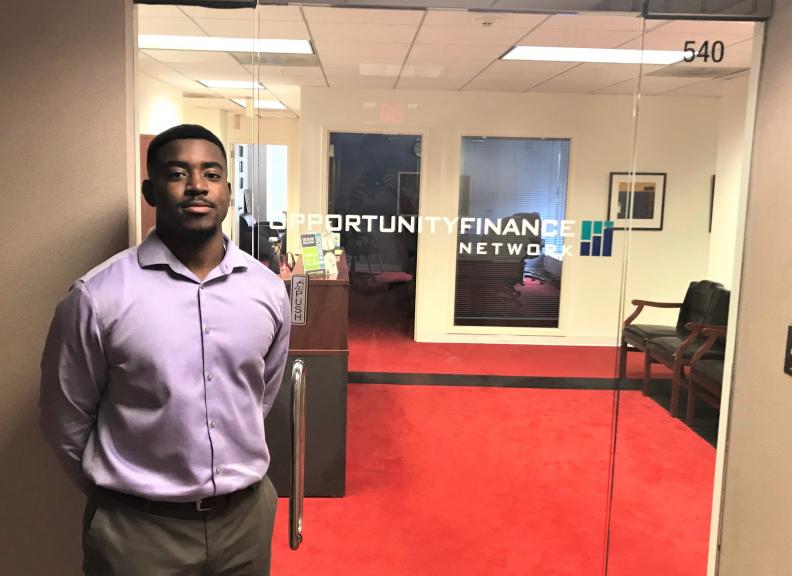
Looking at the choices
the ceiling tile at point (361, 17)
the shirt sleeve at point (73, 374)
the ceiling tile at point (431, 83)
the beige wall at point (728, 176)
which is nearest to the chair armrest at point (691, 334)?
the beige wall at point (728, 176)

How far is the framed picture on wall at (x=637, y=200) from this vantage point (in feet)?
10.8

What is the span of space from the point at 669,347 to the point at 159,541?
2.48 m

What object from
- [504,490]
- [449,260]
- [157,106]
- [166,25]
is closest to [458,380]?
[504,490]

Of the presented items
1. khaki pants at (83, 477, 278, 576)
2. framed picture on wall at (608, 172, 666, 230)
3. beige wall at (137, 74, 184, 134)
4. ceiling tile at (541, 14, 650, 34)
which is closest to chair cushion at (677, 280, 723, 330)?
framed picture on wall at (608, 172, 666, 230)

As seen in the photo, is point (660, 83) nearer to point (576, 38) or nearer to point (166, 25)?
point (576, 38)

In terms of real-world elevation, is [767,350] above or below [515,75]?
below

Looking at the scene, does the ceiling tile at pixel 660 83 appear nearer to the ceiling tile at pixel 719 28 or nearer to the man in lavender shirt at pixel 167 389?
the ceiling tile at pixel 719 28

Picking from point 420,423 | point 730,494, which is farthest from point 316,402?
point 730,494

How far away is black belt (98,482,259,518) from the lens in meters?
1.45

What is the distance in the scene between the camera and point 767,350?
6.98ft

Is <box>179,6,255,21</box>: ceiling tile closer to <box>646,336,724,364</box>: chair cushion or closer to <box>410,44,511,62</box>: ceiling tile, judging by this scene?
<box>410,44,511,62</box>: ceiling tile

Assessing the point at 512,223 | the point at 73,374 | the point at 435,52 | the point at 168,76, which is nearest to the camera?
the point at 73,374

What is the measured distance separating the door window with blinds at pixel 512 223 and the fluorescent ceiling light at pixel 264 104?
105 cm

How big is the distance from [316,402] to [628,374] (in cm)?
154
